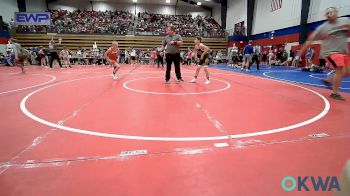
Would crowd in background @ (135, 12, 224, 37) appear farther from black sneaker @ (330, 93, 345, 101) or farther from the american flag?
black sneaker @ (330, 93, 345, 101)

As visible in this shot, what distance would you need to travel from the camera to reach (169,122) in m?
3.59

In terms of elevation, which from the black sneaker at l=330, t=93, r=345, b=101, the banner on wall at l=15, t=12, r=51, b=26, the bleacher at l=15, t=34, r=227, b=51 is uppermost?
the banner on wall at l=15, t=12, r=51, b=26

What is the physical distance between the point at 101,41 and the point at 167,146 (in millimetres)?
27242

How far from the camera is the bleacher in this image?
25562mm

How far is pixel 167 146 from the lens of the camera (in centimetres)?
269

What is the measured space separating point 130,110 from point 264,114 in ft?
7.88

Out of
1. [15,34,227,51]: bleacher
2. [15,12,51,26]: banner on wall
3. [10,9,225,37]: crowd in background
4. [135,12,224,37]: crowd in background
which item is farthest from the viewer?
[135,12,224,37]: crowd in background

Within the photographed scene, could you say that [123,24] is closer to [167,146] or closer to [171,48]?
[171,48]

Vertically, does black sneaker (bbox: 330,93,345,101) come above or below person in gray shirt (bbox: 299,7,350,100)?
below

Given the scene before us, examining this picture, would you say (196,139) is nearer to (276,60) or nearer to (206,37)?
(276,60)

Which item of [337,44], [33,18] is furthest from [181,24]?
[337,44]

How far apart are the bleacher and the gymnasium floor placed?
24186 mm

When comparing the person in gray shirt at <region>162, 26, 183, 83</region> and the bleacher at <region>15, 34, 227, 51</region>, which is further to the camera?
the bleacher at <region>15, 34, 227, 51</region>

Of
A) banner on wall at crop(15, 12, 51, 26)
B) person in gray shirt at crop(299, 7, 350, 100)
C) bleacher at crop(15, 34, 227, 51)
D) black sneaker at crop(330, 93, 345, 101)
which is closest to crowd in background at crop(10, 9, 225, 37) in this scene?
bleacher at crop(15, 34, 227, 51)
